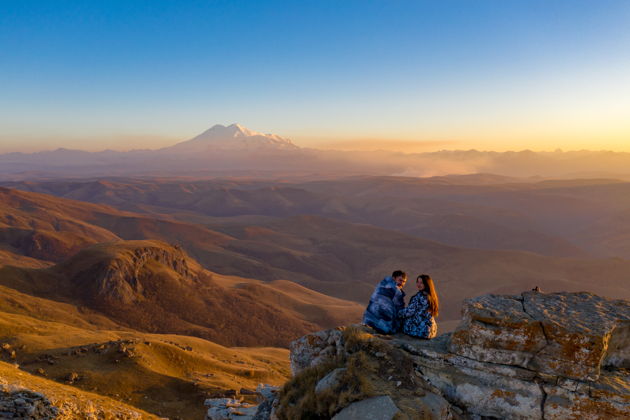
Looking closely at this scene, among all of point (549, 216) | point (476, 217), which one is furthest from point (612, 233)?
point (476, 217)

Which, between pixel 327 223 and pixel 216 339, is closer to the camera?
pixel 216 339

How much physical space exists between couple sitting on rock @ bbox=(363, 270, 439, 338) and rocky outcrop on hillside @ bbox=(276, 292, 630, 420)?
85 centimetres

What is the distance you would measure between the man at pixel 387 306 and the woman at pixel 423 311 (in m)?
0.36

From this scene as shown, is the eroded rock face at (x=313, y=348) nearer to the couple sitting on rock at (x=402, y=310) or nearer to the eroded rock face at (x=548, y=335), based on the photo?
the couple sitting on rock at (x=402, y=310)

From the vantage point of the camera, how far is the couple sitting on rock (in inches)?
338

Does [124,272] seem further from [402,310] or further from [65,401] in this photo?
[402,310]

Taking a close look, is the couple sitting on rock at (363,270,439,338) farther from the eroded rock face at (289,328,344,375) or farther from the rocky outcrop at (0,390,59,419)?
the rocky outcrop at (0,390,59,419)

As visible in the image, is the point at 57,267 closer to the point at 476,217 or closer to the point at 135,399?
the point at 135,399

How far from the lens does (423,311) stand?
28.4 ft

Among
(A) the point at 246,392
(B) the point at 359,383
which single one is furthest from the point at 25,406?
(A) the point at 246,392

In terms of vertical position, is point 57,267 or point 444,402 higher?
point 444,402

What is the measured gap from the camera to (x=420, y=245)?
8900 centimetres

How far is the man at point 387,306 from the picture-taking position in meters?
8.95

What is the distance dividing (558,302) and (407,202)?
519 feet
